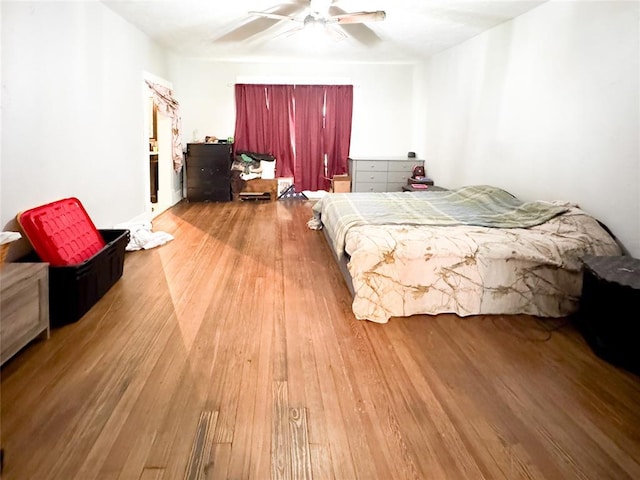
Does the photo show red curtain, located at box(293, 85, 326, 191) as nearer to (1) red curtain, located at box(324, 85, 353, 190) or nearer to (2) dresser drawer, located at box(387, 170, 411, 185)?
(1) red curtain, located at box(324, 85, 353, 190)

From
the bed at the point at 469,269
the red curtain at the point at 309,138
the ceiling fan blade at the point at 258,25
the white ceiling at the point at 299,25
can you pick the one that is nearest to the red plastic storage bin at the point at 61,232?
the bed at the point at 469,269

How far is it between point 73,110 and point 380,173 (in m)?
4.86

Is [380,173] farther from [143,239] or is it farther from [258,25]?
[143,239]

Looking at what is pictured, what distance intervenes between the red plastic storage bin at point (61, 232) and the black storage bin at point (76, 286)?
0.52 ft

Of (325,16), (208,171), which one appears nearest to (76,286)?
(325,16)

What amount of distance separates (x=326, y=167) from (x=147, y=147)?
337 centimetres

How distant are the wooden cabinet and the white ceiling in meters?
2.99

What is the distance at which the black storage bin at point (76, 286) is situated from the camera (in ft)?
8.20

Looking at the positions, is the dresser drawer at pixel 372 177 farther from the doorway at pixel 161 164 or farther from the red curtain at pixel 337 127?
the doorway at pixel 161 164

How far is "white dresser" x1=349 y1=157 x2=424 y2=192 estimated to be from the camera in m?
7.12

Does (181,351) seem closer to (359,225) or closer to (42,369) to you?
(42,369)

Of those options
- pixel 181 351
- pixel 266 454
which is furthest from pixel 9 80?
pixel 266 454

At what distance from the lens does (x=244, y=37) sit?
5.36 m

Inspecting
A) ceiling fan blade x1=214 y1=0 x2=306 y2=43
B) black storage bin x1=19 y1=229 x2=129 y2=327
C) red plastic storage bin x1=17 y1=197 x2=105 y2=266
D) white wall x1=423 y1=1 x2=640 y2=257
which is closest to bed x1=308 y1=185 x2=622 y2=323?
white wall x1=423 y1=1 x2=640 y2=257
